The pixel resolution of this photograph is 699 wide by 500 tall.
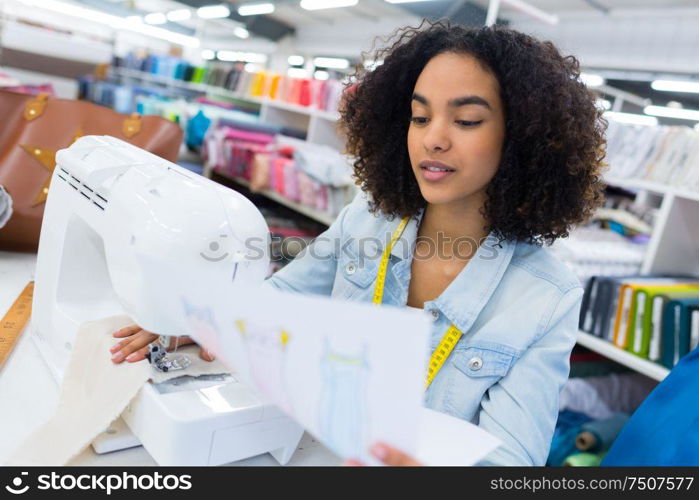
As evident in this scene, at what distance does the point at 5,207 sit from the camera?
4.26 feet

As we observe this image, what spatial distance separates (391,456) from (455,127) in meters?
0.68

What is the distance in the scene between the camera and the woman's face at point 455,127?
3.26 feet

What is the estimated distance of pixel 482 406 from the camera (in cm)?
93

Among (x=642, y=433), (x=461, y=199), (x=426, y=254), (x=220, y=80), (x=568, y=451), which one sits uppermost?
(x=220, y=80)

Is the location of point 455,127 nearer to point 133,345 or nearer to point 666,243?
point 133,345

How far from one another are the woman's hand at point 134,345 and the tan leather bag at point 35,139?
78 centimetres

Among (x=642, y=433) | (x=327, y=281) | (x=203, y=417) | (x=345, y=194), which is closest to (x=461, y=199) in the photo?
(x=327, y=281)

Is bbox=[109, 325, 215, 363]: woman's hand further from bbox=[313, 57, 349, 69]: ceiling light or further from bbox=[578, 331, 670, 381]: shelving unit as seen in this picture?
bbox=[313, 57, 349, 69]: ceiling light

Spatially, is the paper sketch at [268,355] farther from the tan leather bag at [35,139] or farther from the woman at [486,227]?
Answer: the tan leather bag at [35,139]

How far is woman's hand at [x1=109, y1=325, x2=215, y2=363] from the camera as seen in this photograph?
81 centimetres

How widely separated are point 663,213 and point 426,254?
3.99 feet

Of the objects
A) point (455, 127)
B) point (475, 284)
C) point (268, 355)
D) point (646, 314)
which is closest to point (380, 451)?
point (268, 355)

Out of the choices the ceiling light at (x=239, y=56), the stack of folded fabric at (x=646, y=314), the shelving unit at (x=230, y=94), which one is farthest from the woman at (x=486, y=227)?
the ceiling light at (x=239, y=56)
